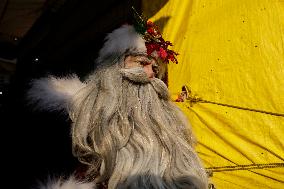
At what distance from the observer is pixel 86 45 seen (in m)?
3.79

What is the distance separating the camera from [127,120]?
160 cm

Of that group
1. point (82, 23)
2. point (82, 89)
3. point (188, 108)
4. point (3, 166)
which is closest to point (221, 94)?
point (188, 108)

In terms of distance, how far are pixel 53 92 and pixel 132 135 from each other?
534mm

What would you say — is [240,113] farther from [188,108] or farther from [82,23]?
[82,23]

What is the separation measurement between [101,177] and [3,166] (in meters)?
1.91

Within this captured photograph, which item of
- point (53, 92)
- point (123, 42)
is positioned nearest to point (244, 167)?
point (123, 42)

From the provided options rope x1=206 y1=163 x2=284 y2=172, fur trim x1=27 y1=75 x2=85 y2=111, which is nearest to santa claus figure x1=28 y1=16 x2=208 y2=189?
fur trim x1=27 y1=75 x2=85 y2=111

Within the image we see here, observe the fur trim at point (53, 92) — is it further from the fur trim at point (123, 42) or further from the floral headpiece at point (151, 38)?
the floral headpiece at point (151, 38)

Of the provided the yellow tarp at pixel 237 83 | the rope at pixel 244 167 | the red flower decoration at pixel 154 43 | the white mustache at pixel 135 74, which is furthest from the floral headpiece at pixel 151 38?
the rope at pixel 244 167

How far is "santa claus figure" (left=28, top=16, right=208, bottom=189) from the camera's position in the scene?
1481 mm

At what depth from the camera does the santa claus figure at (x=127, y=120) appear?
4.86 ft

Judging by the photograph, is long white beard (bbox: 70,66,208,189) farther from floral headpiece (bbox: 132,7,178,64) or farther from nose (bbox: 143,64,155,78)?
floral headpiece (bbox: 132,7,178,64)

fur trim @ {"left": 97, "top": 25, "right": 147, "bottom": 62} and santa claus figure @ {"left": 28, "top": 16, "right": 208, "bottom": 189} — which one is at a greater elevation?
fur trim @ {"left": 97, "top": 25, "right": 147, "bottom": 62}

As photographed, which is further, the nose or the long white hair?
the nose
